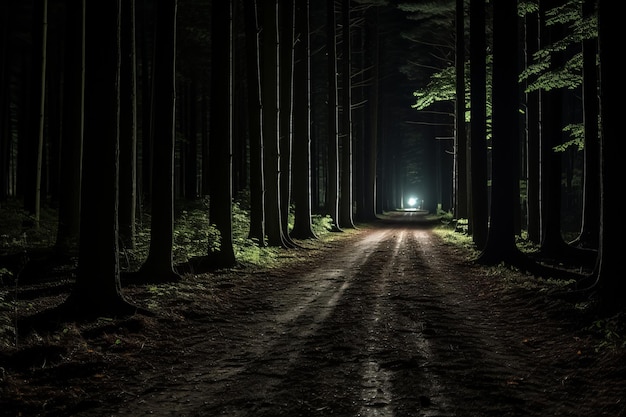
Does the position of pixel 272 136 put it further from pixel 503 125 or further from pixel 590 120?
pixel 590 120

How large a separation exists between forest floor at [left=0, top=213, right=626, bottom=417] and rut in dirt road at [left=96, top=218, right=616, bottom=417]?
23 millimetres

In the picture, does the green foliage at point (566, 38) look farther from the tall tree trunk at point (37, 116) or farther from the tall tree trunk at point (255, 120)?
the tall tree trunk at point (37, 116)

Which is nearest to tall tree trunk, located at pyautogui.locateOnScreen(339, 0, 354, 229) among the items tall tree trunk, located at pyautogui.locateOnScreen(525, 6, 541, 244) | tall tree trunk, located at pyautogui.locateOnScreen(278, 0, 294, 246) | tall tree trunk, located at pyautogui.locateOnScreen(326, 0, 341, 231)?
tall tree trunk, located at pyautogui.locateOnScreen(326, 0, 341, 231)

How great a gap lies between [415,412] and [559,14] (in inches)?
460

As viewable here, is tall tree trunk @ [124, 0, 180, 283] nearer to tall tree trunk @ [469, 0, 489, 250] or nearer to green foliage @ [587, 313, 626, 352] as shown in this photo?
green foliage @ [587, 313, 626, 352]

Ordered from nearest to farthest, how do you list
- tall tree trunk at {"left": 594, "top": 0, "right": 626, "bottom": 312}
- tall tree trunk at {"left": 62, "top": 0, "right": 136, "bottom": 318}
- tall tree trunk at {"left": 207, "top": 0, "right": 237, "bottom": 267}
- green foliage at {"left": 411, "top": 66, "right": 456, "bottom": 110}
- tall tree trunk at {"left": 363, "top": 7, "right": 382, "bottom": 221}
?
1. tall tree trunk at {"left": 594, "top": 0, "right": 626, "bottom": 312}
2. tall tree trunk at {"left": 62, "top": 0, "right": 136, "bottom": 318}
3. tall tree trunk at {"left": 207, "top": 0, "right": 237, "bottom": 267}
4. green foliage at {"left": 411, "top": 66, "right": 456, "bottom": 110}
5. tall tree trunk at {"left": 363, "top": 7, "right": 382, "bottom": 221}

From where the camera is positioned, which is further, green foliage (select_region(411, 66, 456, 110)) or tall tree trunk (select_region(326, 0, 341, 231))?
tall tree trunk (select_region(326, 0, 341, 231))

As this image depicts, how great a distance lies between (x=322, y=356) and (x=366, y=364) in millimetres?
636

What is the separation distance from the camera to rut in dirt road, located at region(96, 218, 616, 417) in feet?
15.0

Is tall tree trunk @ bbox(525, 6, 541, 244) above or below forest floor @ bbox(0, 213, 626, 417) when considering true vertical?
above

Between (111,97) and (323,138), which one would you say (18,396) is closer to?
(111,97)

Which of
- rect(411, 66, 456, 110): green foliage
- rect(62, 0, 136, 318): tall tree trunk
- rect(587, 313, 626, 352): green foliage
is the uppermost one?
rect(411, 66, 456, 110): green foliage

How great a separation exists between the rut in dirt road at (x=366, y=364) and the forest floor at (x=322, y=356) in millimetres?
23

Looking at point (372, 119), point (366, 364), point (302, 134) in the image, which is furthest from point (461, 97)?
point (366, 364)
